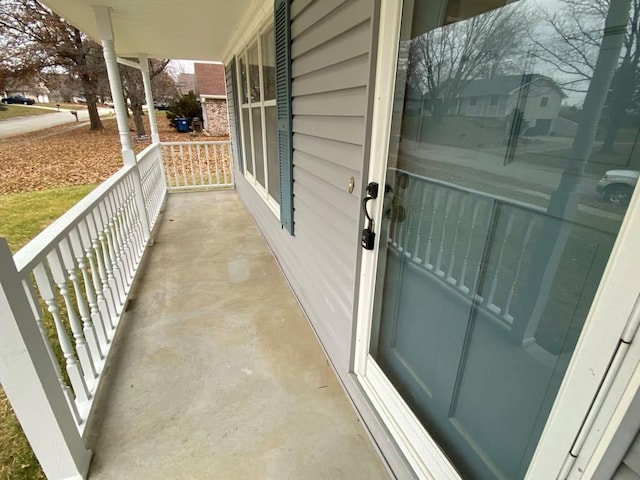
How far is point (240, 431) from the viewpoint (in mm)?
1607

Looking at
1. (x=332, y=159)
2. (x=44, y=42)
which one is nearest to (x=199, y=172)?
(x=332, y=159)

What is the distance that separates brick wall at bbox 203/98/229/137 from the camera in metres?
17.7

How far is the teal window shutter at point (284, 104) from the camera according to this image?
7.33 feet

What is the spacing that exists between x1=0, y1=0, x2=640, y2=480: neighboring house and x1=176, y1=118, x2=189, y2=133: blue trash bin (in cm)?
1823

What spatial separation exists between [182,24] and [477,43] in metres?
4.03

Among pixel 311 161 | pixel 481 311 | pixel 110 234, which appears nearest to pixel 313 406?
pixel 481 311

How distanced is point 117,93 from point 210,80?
18.7 m

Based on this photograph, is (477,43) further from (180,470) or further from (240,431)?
(180,470)

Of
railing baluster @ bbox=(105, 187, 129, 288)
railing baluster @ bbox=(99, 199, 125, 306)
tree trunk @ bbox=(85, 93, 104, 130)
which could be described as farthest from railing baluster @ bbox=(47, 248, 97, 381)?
tree trunk @ bbox=(85, 93, 104, 130)

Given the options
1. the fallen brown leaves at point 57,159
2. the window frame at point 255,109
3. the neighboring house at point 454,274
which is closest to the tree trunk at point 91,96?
the fallen brown leaves at point 57,159

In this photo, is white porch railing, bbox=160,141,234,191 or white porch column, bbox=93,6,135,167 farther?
white porch railing, bbox=160,141,234,191

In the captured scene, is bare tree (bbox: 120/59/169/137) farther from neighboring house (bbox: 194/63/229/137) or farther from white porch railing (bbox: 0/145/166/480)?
white porch railing (bbox: 0/145/166/480)

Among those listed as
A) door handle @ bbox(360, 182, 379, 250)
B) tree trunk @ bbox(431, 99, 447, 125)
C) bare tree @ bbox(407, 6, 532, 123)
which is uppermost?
bare tree @ bbox(407, 6, 532, 123)

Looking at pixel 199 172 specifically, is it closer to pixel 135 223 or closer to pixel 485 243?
pixel 135 223
